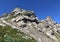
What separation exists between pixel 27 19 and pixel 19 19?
8.88 m

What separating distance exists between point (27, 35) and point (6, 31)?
Answer: 19.2 meters

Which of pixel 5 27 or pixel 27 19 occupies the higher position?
pixel 27 19

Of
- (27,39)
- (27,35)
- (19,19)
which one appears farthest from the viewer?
(19,19)

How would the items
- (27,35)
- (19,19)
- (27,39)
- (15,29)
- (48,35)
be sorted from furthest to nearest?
(19,19) < (48,35) < (15,29) < (27,35) < (27,39)

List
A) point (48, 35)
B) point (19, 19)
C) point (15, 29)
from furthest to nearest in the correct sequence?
point (19, 19), point (48, 35), point (15, 29)

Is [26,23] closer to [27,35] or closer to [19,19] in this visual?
[19,19]

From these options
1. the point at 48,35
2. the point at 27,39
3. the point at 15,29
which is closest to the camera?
the point at 27,39

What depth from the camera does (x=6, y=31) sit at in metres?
152

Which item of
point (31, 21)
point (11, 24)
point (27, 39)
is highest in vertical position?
point (31, 21)

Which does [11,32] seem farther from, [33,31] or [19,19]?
[19,19]

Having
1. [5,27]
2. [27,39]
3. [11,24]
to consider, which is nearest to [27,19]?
[11,24]

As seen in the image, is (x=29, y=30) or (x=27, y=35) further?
(x=29, y=30)

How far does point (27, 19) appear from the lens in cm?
18650

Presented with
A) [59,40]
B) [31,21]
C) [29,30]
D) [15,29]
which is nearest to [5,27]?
[15,29]
